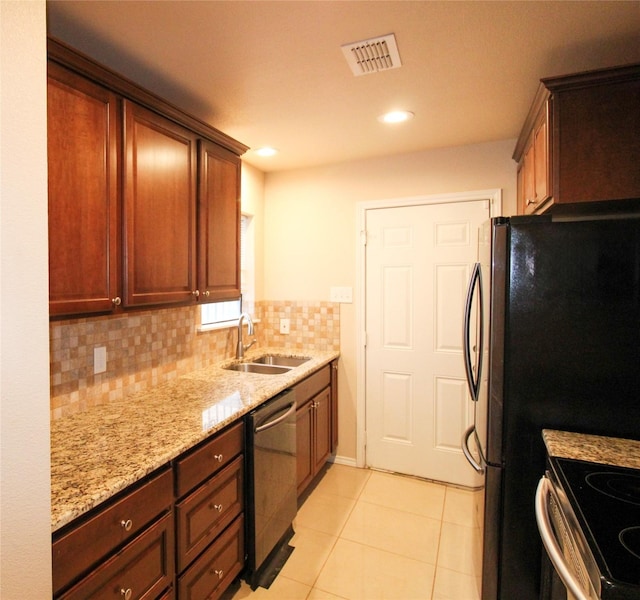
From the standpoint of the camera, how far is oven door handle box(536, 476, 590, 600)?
85 cm

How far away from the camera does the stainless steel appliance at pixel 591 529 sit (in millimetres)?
779

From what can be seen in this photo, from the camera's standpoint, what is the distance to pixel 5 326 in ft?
2.30

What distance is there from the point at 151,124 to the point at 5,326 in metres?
1.26

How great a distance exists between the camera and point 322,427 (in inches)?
108

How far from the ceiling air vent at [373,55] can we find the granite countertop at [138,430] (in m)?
1.57

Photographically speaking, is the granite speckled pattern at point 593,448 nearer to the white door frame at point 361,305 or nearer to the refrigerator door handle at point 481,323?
the refrigerator door handle at point 481,323

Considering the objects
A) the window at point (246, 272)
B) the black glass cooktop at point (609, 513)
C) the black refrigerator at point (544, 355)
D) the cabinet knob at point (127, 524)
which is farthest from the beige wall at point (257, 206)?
the black glass cooktop at point (609, 513)

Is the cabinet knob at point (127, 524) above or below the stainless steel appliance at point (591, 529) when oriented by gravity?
below

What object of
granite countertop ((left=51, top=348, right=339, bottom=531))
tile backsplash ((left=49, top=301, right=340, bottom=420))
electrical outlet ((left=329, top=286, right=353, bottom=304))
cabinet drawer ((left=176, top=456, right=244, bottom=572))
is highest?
electrical outlet ((left=329, top=286, right=353, bottom=304))

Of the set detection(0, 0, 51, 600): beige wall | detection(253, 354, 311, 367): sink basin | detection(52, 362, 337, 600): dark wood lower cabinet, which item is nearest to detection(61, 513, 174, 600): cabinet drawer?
detection(52, 362, 337, 600): dark wood lower cabinet

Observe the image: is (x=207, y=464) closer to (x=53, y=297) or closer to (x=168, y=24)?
(x=53, y=297)

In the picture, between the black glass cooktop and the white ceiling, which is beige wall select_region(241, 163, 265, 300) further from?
the black glass cooktop

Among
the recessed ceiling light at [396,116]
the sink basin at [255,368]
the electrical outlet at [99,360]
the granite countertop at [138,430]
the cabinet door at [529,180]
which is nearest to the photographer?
the granite countertop at [138,430]

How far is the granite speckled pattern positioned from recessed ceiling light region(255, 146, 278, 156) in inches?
91.8
